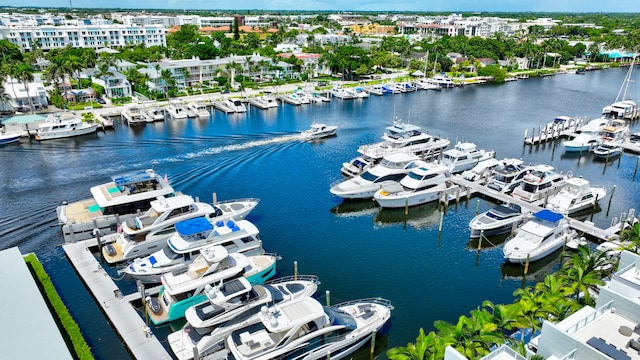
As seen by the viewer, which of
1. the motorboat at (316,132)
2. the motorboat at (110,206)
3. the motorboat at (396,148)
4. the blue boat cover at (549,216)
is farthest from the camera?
the motorboat at (316,132)

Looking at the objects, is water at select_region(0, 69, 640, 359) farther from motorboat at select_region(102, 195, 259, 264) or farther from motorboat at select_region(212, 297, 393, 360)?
motorboat at select_region(102, 195, 259, 264)

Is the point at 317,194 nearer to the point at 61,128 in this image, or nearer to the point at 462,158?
the point at 462,158

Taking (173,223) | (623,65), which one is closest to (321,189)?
(173,223)

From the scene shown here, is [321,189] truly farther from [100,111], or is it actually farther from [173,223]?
[100,111]

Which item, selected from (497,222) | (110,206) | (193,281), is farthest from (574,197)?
(110,206)

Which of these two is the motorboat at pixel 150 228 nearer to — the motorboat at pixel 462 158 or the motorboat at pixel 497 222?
the motorboat at pixel 497 222

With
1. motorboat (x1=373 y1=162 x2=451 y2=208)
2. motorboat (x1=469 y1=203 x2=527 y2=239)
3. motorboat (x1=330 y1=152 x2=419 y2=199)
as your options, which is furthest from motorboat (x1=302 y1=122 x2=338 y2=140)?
motorboat (x1=469 y1=203 x2=527 y2=239)

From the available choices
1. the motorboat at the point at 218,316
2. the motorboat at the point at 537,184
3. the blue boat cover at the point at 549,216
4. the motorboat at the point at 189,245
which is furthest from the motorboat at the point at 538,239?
the motorboat at the point at 189,245
